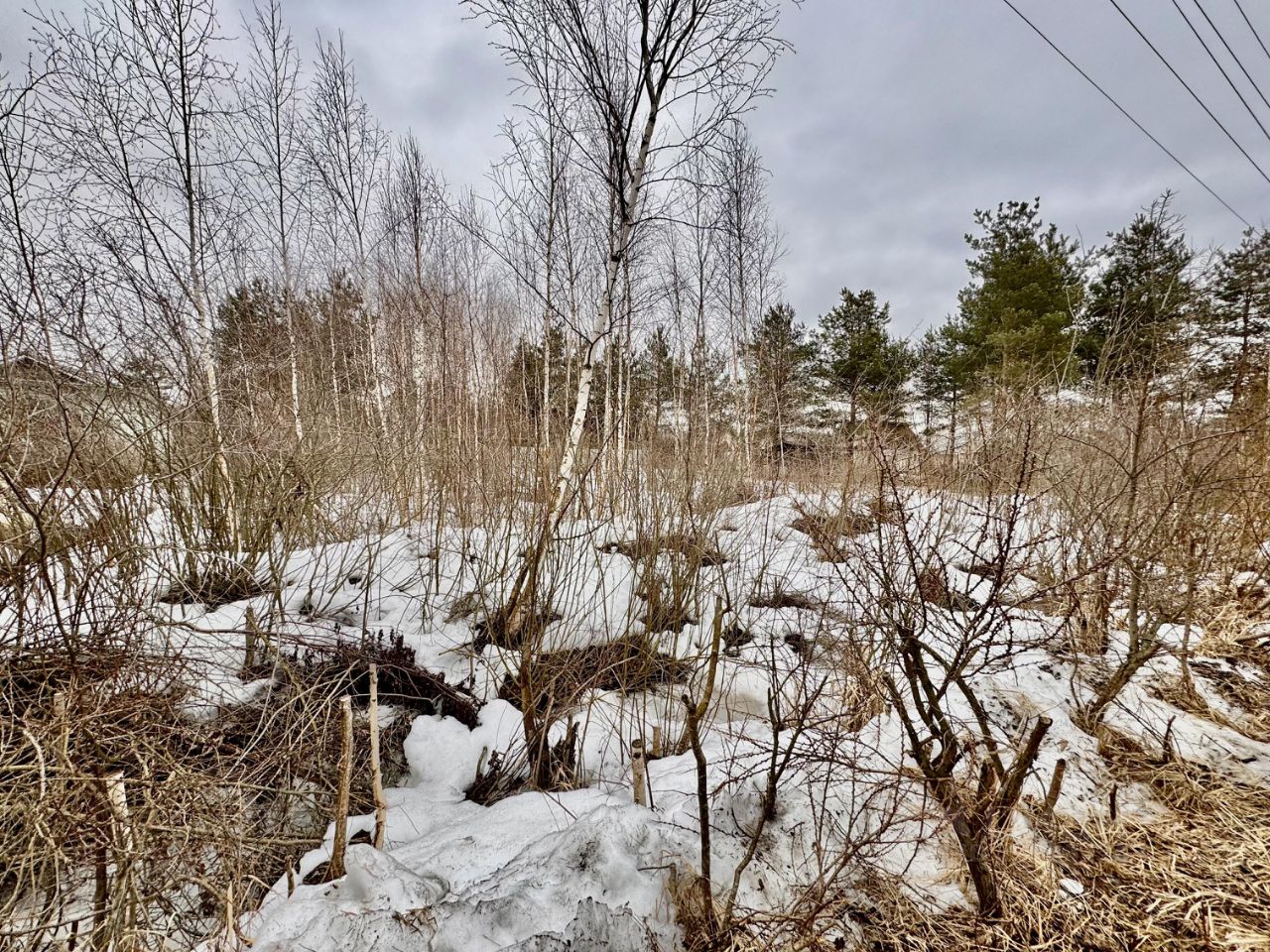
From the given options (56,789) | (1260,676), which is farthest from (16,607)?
(1260,676)

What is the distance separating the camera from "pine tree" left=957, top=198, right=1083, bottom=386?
558 inches

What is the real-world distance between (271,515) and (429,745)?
2.26 meters

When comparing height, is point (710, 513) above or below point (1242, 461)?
below

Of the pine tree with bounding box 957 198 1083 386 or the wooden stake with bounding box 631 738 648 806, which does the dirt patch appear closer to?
the wooden stake with bounding box 631 738 648 806

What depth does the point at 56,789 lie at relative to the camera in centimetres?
146

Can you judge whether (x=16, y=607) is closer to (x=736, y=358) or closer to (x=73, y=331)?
(x=73, y=331)

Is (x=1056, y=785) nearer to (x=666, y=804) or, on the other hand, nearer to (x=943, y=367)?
(x=666, y=804)

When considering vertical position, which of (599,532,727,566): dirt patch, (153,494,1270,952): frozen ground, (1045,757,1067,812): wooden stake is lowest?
(153,494,1270,952): frozen ground

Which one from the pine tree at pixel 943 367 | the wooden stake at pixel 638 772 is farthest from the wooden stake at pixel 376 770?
the pine tree at pixel 943 367

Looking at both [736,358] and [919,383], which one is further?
A: [919,383]

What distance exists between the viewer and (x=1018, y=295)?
15.3m

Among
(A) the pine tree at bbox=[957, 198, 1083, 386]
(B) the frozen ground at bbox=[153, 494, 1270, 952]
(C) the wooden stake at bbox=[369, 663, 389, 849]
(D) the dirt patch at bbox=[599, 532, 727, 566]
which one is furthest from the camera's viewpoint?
(A) the pine tree at bbox=[957, 198, 1083, 386]

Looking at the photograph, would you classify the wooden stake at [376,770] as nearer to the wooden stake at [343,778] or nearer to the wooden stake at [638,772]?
the wooden stake at [343,778]

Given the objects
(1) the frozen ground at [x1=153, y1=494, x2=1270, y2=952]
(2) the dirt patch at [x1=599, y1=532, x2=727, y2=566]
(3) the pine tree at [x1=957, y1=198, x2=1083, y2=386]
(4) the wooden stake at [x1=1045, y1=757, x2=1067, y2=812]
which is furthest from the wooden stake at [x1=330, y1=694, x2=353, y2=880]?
(3) the pine tree at [x1=957, y1=198, x2=1083, y2=386]
